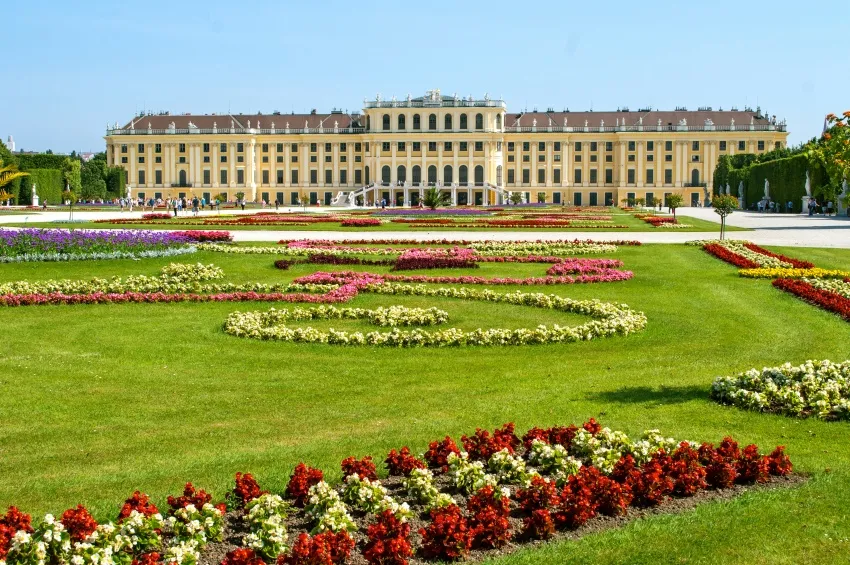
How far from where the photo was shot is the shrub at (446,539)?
15.8 ft

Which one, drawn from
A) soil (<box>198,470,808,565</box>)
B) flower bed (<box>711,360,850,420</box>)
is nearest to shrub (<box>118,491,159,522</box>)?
soil (<box>198,470,808,565</box>)

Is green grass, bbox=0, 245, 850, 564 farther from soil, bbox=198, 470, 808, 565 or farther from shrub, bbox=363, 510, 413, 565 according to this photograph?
shrub, bbox=363, 510, 413, 565

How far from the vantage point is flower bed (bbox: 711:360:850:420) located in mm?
7395

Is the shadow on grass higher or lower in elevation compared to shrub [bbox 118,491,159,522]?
higher

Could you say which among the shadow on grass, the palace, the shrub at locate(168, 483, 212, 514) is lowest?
the shrub at locate(168, 483, 212, 514)

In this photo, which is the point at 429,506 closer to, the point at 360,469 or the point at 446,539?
the point at 360,469

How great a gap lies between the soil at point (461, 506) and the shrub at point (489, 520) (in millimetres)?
44

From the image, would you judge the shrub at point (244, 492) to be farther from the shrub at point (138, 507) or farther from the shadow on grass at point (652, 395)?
the shadow on grass at point (652, 395)

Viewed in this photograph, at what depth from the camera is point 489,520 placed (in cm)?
502

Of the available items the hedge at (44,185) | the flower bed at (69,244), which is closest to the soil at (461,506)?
the flower bed at (69,244)

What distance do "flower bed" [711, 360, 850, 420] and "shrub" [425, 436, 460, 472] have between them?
8.74 feet

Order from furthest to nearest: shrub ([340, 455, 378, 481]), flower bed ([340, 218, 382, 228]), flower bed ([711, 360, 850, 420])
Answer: flower bed ([340, 218, 382, 228]), flower bed ([711, 360, 850, 420]), shrub ([340, 455, 378, 481])

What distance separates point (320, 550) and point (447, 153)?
9370cm

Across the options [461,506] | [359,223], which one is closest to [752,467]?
[461,506]
